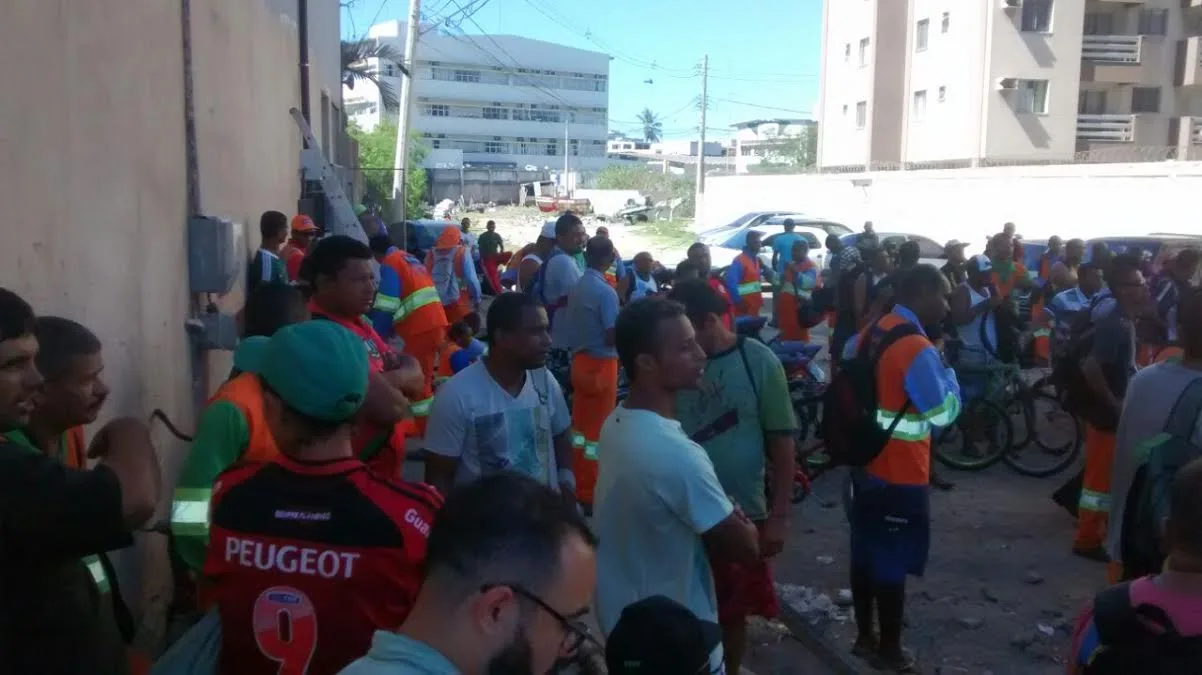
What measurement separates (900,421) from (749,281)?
7528 millimetres

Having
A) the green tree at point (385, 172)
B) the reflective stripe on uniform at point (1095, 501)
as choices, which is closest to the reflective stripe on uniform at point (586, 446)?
the reflective stripe on uniform at point (1095, 501)

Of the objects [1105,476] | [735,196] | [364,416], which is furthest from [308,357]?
[735,196]

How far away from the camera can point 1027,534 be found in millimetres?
Answer: 7777

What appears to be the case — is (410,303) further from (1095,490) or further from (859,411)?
(1095,490)

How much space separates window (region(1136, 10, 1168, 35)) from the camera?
37.1m

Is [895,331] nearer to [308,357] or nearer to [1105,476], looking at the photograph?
[1105,476]

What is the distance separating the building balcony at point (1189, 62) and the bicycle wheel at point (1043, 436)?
105ft

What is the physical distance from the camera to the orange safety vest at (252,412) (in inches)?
127

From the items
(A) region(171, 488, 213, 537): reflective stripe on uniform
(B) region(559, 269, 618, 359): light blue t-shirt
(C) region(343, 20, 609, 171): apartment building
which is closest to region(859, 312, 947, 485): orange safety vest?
(B) region(559, 269, 618, 359): light blue t-shirt

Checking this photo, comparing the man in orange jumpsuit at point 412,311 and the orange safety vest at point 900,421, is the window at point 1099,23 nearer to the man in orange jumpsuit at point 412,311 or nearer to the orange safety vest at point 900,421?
the man in orange jumpsuit at point 412,311

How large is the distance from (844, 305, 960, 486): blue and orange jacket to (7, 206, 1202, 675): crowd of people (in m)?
0.01

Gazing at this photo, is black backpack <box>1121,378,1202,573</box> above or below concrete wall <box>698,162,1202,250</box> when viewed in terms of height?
below

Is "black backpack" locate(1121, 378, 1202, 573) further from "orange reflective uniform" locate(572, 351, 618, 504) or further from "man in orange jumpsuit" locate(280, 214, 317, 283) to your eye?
"man in orange jumpsuit" locate(280, 214, 317, 283)

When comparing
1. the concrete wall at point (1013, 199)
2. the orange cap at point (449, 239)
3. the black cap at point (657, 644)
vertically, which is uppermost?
the concrete wall at point (1013, 199)
